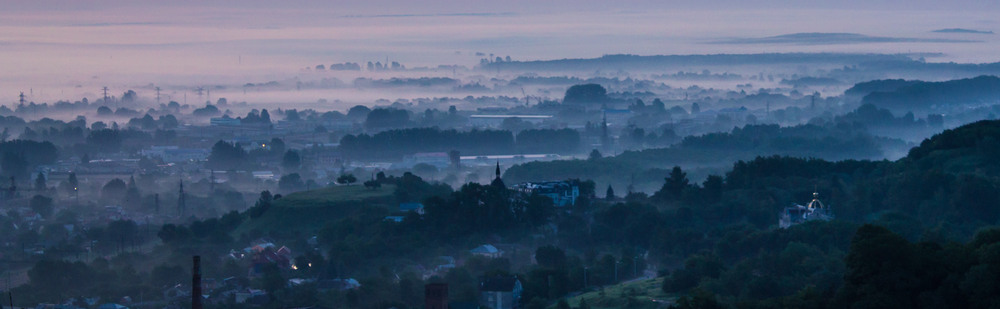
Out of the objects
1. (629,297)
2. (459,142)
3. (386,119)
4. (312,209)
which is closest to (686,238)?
(629,297)

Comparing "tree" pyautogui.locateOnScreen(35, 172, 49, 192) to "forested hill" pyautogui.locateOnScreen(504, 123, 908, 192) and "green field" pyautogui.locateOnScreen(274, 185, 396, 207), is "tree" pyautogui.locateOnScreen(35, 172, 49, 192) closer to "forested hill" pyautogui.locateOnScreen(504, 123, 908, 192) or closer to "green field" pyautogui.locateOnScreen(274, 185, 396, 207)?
"green field" pyautogui.locateOnScreen(274, 185, 396, 207)

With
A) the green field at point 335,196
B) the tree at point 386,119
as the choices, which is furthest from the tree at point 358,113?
the green field at point 335,196

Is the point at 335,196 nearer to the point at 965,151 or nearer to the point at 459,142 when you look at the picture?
the point at 965,151

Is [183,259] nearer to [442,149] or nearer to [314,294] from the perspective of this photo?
[314,294]

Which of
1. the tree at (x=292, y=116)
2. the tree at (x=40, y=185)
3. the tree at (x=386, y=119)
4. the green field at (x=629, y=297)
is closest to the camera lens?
the green field at (x=629, y=297)

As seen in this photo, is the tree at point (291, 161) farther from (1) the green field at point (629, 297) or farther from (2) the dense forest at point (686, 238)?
(1) the green field at point (629, 297)

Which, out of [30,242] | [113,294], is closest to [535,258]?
[113,294]
